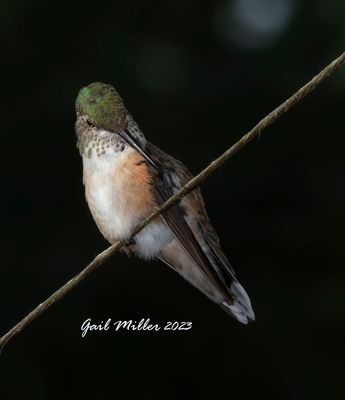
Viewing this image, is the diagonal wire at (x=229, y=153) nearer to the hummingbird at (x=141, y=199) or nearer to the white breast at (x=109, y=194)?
the hummingbird at (x=141, y=199)

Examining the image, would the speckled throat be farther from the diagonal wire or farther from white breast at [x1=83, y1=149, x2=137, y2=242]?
the diagonal wire

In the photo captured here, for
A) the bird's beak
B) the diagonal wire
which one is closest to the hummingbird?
the bird's beak

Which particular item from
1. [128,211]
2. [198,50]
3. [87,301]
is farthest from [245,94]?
[128,211]

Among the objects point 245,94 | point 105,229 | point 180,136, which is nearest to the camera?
point 105,229

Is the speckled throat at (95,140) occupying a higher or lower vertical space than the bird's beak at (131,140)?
higher

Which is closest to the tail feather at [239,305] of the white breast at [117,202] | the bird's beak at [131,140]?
the white breast at [117,202]

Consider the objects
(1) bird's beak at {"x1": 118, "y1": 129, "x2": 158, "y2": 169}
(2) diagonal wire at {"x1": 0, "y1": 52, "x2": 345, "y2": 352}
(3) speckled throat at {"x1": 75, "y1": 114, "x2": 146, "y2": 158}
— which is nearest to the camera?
(2) diagonal wire at {"x1": 0, "y1": 52, "x2": 345, "y2": 352}

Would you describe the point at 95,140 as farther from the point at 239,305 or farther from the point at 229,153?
the point at 229,153

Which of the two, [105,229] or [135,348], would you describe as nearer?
[105,229]

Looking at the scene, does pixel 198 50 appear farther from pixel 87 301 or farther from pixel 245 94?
pixel 87 301
